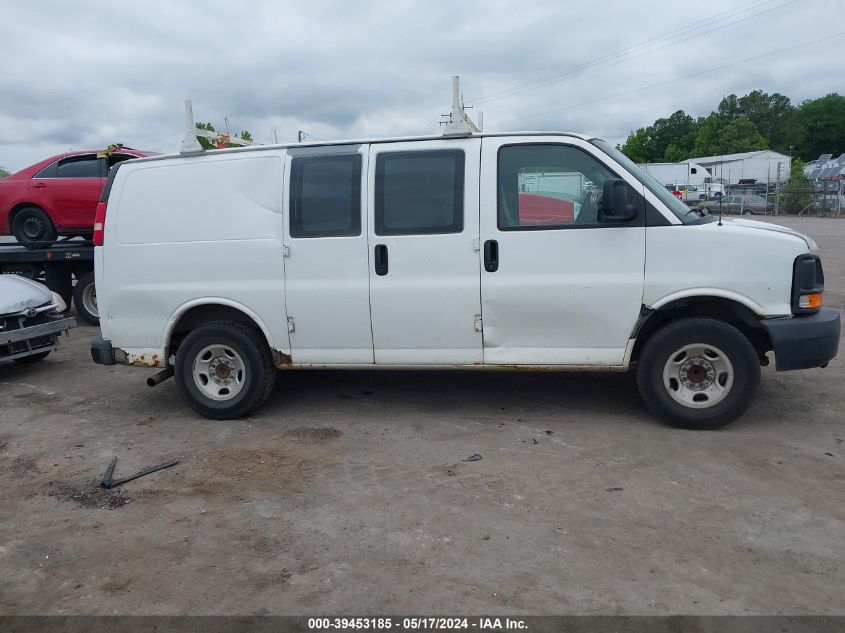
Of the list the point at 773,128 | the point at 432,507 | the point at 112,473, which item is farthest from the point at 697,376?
the point at 773,128

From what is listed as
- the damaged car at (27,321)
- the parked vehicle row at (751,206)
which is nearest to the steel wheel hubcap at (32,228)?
the damaged car at (27,321)

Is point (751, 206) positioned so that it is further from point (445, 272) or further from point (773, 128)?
point (773, 128)

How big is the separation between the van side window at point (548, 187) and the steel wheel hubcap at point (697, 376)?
1.16 m

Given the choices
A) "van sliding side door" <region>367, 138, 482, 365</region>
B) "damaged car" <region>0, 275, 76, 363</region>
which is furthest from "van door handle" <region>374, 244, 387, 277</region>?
"damaged car" <region>0, 275, 76, 363</region>

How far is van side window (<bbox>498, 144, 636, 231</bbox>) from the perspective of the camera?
5172 millimetres

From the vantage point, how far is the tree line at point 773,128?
9694 centimetres

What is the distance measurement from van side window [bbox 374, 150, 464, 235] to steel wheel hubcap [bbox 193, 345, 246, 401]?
1.68m

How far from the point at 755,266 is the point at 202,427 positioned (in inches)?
173

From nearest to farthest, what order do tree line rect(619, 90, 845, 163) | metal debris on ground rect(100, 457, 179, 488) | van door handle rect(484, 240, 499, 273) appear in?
metal debris on ground rect(100, 457, 179, 488)
van door handle rect(484, 240, 499, 273)
tree line rect(619, 90, 845, 163)

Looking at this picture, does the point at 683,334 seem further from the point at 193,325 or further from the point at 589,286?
the point at 193,325

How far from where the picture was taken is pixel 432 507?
13.4 ft

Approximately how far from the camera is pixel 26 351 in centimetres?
770

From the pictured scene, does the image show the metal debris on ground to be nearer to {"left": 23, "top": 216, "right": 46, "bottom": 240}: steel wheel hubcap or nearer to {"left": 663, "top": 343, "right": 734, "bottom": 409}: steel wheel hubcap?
{"left": 663, "top": 343, "right": 734, "bottom": 409}: steel wheel hubcap

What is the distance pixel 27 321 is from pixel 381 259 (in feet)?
15.7
